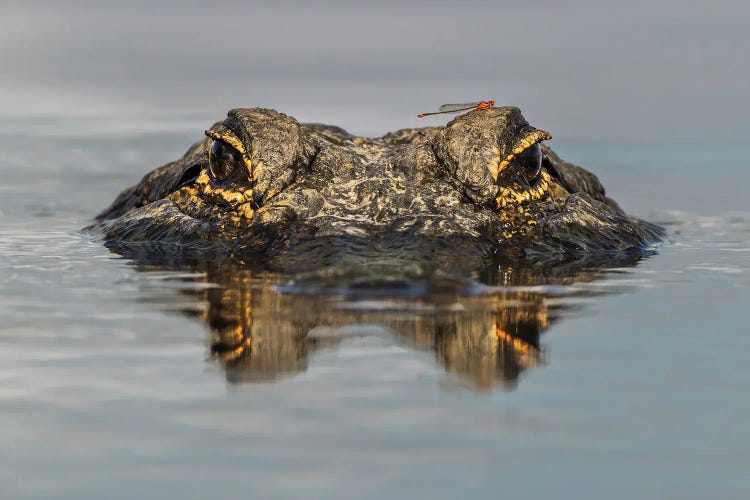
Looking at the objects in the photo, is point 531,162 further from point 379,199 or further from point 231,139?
point 231,139

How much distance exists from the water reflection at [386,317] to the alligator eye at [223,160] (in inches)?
71.5

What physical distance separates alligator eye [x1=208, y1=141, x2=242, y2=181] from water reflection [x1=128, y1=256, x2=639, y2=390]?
1816 millimetres

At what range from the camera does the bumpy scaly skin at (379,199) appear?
6785 millimetres

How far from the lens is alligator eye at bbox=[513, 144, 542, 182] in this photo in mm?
7898

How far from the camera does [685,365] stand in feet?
12.2

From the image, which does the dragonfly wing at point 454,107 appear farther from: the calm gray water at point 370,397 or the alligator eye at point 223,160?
the calm gray water at point 370,397

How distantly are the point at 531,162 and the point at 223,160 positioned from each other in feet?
7.22

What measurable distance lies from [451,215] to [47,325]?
321cm

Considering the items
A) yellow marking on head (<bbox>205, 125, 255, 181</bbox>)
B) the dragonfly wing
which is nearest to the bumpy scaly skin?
yellow marking on head (<bbox>205, 125, 255, 181</bbox>)

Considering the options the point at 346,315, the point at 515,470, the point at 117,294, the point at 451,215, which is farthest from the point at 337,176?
the point at 515,470

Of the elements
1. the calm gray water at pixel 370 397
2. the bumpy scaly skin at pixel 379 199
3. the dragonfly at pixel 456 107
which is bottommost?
the calm gray water at pixel 370 397

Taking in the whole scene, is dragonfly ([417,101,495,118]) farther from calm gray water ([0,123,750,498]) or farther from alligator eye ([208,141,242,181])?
calm gray water ([0,123,750,498])

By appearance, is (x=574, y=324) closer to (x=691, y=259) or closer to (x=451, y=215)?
(x=451, y=215)

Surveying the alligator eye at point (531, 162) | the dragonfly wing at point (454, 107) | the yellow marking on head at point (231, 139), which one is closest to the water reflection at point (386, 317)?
the yellow marking on head at point (231, 139)
